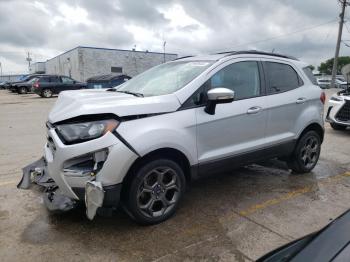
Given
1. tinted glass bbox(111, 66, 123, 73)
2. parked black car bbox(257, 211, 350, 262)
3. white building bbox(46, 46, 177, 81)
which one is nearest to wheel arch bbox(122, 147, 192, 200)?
parked black car bbox(257, 211, 350, 262)

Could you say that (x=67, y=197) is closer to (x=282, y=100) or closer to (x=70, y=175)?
(x=70, y=175)

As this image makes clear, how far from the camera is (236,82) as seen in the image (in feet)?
14.2

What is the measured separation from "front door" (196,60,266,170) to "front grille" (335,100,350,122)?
5422 millimetres

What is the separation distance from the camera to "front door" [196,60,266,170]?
3.91 m

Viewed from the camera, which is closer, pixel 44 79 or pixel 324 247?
pixel 324 247

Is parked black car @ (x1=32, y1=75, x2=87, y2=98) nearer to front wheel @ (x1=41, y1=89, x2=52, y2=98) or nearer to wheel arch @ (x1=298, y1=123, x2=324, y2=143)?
front wheel @ (x1=41, y1=89, x2=52, y2=98)

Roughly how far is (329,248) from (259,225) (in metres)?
2.22

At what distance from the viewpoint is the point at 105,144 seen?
10.5 ft

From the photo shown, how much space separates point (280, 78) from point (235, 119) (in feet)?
4.00

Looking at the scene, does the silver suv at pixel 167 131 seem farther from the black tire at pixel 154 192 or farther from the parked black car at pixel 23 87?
the parked black car at pixel 23 87

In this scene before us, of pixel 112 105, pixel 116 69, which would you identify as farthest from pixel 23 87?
pixel 112 105

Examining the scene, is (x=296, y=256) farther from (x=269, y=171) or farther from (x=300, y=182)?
(x=269, y=171)

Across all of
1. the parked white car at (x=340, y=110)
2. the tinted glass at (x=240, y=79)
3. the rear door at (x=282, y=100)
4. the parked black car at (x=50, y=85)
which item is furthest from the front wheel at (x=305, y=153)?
the parked black car at (x=50, y=85)

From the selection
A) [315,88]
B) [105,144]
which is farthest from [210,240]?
[315,88]
